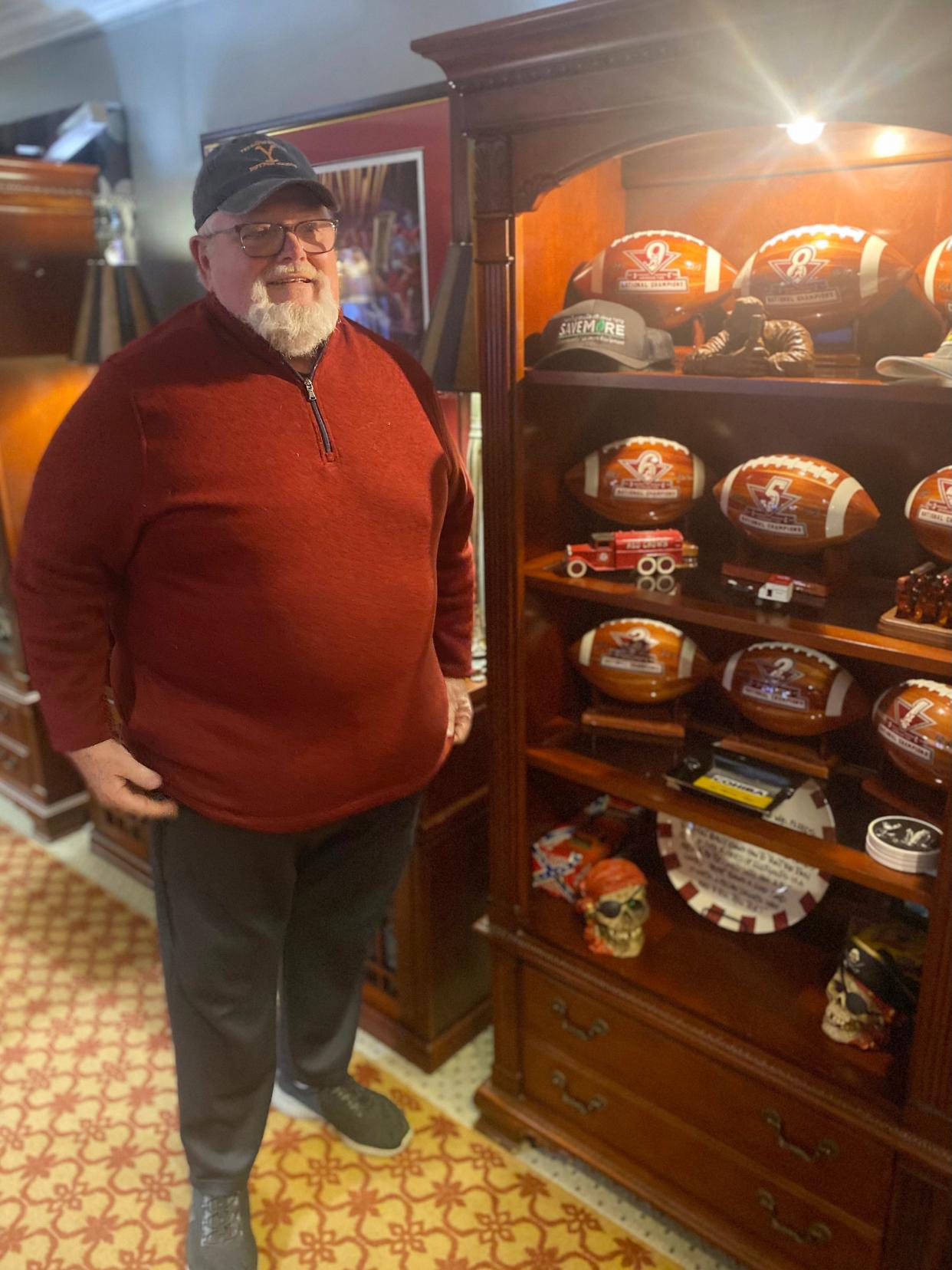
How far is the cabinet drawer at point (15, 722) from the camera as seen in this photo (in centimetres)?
287

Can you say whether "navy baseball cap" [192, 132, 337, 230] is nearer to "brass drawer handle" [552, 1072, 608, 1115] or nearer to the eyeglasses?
the eyeglasses

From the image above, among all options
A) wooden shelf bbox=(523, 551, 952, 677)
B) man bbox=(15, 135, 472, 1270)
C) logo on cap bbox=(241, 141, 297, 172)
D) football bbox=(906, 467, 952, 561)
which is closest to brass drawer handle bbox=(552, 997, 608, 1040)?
man bbox=(15, 135, 472, 1270)

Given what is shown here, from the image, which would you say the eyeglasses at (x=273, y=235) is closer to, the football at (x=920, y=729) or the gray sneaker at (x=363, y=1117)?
the football at (x=920, y=729)

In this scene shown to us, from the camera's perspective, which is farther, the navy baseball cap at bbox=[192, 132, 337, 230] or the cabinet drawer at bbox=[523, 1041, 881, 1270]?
the cabinet drawer at bbox=[523, 1041, 881, 1270]

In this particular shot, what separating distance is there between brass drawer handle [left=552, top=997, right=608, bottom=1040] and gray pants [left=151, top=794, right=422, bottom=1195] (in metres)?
0.36

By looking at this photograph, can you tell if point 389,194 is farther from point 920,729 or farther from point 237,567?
point 920,729

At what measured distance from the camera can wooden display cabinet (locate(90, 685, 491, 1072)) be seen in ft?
6.30

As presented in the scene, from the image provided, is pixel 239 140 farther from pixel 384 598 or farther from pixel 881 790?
pixel 881 790

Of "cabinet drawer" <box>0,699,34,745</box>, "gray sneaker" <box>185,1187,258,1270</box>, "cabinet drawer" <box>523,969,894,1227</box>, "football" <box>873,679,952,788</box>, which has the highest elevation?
"football" <box>873,679,952,788</box>

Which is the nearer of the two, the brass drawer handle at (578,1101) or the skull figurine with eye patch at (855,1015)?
the skull figurine with eye patch at (855,1015)

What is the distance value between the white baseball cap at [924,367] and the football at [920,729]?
1.39 feet

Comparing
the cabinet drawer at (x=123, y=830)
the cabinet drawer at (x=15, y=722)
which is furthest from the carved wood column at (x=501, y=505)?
the cabinet drawer at (x=15, y=722)

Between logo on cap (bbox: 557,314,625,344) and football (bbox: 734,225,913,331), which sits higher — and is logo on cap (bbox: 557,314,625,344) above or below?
below

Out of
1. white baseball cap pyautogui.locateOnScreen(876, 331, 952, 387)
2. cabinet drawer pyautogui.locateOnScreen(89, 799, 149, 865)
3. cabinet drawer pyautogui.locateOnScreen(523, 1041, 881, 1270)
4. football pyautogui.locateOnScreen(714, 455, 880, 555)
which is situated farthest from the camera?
cabinet drawer pyautogui.locateOnScreen(89, 799, 149, 865)
